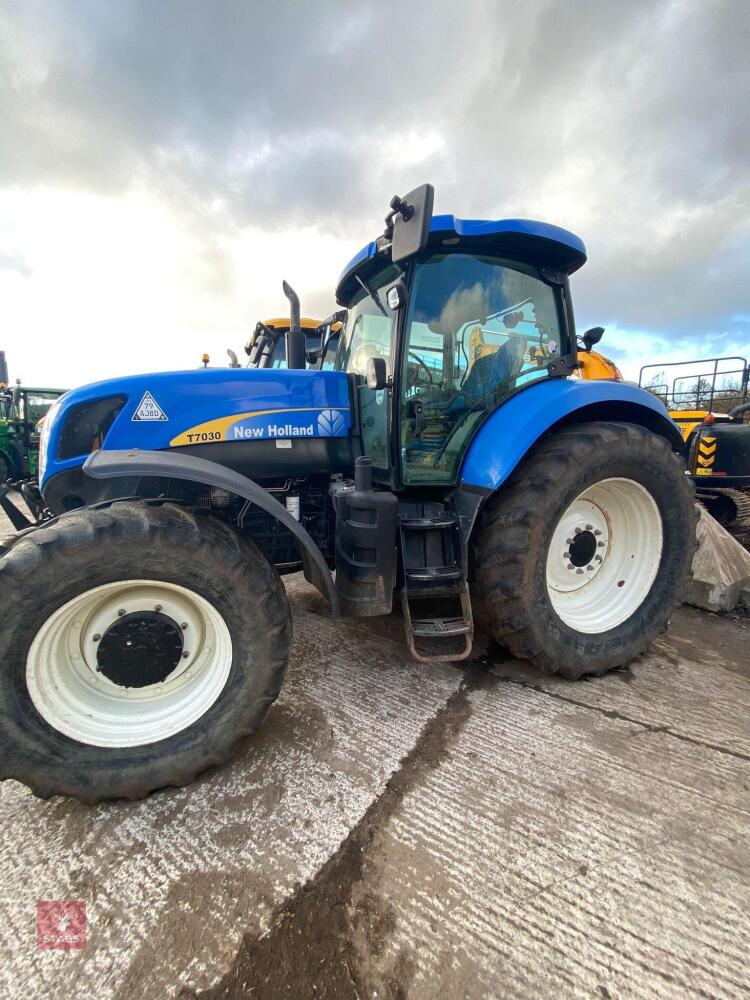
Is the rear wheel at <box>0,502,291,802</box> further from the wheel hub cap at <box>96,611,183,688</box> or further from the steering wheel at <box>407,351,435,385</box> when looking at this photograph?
the steering wheel at <box>407,351,435,385</box>

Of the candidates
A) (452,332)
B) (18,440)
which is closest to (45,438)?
(452,332)

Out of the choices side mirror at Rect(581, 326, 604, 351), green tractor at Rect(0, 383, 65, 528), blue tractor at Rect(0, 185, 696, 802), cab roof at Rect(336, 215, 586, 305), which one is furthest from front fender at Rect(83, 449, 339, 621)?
green tractor at Rect(0, 383, 65, 528)

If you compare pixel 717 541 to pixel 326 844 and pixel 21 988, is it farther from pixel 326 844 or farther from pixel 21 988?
pixel 21 988

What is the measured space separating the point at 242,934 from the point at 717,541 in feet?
11.4

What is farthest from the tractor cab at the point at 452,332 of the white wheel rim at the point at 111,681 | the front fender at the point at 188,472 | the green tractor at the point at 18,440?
the green tractor at the point at 18,440

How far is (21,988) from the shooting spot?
3.35ft

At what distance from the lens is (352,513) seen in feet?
6.37

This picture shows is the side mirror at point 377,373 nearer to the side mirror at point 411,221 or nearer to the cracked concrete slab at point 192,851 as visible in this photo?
the side mirror at point 411,221

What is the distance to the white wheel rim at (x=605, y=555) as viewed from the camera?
91.3 inches

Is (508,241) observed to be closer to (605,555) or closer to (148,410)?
(605,555)

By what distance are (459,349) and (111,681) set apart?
2069 mm

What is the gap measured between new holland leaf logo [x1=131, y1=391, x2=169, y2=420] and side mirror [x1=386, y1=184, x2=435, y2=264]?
1191 mm

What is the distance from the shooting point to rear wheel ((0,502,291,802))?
1.40 meters

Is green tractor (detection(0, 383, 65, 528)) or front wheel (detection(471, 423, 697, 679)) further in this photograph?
green tractor (detection(0, 383, 65, 528))
